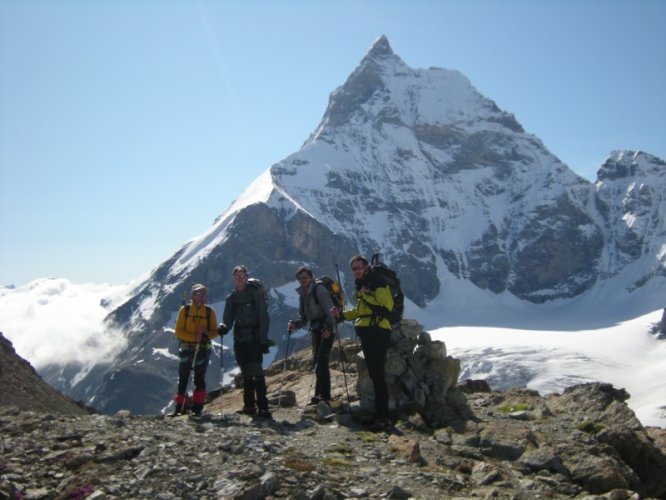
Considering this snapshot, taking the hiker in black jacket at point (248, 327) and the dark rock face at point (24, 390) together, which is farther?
the dark rock face at point (24, 390)

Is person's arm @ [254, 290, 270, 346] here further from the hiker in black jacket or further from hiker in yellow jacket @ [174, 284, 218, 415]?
hiker in yellow jacket @ [174, 284, 218, 415]

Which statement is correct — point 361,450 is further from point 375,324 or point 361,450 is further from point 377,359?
point 375,324

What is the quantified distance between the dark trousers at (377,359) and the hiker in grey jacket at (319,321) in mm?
1663

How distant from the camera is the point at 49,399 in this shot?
19.3m

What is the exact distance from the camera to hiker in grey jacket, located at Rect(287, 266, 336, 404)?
1475 cm

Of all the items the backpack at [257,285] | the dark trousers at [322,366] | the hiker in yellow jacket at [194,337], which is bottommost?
the dark trousers at [322,366]

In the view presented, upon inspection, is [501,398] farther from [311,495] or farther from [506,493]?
[311,495]

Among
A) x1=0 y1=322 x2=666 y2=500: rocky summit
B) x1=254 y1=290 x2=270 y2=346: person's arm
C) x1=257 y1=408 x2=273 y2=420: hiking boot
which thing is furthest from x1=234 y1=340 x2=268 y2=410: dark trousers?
x1=0 y1=322 x2=666 y2=500: rocky summit

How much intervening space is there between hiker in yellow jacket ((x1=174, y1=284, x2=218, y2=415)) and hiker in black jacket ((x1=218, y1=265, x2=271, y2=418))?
0.77 meters

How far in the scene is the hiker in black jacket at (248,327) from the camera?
45.4ft

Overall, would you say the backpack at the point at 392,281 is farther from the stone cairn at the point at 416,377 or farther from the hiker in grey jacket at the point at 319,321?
the hiker in grey jacket at the point at 319,321

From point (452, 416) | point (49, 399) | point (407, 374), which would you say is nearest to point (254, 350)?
point (407, 374)

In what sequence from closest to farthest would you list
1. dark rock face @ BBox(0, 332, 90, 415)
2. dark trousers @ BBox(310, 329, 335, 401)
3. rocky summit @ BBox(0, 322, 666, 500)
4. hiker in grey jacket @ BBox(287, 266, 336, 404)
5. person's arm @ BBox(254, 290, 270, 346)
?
rocky summit @ BBox(0, 322, 666, 500) → person's arm @ BBox(254, 290, 270, 346) → hiker in grey jacket @ BBox(287, 266, 336, 404) → dark trousers @ BBox(310, 329, 335, 401) → dark rock face @ BBox(0, 332, 90, 415)

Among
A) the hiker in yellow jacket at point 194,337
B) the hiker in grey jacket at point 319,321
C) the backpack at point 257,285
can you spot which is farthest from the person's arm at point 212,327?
the hiker in grey jacket at point 319,321
